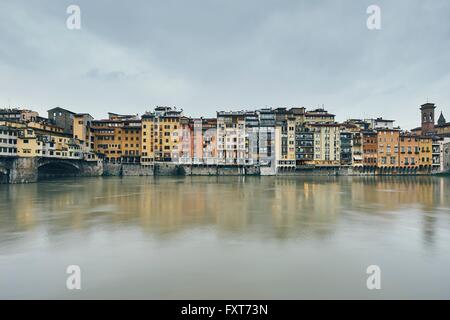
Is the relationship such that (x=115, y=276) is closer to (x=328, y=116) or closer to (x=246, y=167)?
(x=246, y=167)

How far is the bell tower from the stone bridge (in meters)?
150

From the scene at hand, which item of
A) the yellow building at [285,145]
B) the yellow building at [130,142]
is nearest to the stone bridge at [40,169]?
the yellow building at [130,142]

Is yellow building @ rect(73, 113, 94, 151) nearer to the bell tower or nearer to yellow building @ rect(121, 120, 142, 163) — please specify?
yellow building @ rect(121, 120, 142, 163)

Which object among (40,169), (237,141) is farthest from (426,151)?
(40,169)

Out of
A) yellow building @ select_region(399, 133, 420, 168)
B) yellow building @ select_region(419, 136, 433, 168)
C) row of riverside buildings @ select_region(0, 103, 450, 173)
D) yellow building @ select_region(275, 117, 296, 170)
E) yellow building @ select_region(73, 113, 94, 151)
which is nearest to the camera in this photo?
yellow building @ select_region(73, 113, 94, 151)

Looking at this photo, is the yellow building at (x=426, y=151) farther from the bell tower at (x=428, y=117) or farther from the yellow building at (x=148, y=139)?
the yellow building at (x=148, y=139)

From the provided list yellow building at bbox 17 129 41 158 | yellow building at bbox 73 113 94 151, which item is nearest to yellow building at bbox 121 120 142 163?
yellow building at bbox 73 113 94 151

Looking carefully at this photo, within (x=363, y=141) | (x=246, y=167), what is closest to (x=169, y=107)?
(x=246, y=167)

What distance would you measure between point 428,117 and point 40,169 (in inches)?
6537

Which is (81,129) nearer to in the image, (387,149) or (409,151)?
(387,149)

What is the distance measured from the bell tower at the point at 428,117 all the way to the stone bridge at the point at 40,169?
150 meters

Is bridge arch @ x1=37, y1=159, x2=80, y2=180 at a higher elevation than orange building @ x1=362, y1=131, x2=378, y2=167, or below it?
below

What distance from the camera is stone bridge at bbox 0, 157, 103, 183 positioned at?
203ft

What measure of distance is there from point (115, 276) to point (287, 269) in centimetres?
820
